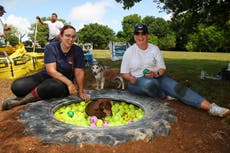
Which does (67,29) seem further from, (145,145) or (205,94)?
(205,94)

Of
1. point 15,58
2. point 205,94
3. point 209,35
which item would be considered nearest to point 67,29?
point 205,94

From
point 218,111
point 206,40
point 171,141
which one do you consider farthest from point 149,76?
point 206,40

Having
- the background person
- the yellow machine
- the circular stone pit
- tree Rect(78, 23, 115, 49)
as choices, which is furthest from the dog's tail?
tree Rect(78, 23, 115, 49)

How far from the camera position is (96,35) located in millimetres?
117000

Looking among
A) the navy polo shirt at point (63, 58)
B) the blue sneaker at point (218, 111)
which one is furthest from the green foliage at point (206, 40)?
the navy polo shirt at point (63, 58)

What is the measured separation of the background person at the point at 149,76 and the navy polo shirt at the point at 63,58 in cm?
94

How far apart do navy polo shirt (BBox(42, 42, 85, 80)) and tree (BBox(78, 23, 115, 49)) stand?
11084 cm

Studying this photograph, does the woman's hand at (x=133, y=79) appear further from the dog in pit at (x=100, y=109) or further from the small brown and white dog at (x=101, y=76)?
the small brown and white dog at (x=101, y=76)

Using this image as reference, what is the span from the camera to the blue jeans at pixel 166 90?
17.0 feet

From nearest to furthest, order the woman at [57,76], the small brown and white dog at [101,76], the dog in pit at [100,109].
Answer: the dog in pit at [100,109] < the woman at [57,76] < the small brown and white dog at [101,76]

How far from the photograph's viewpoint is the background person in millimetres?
5223

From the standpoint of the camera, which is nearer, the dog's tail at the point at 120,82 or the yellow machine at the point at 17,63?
the dog's tail at the point at 120,82

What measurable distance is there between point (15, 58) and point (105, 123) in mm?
7872

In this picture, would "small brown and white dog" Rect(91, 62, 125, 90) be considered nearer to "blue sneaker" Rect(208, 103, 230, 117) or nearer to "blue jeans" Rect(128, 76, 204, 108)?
"blue jeans" Rect(128, 76, 204, 108)
